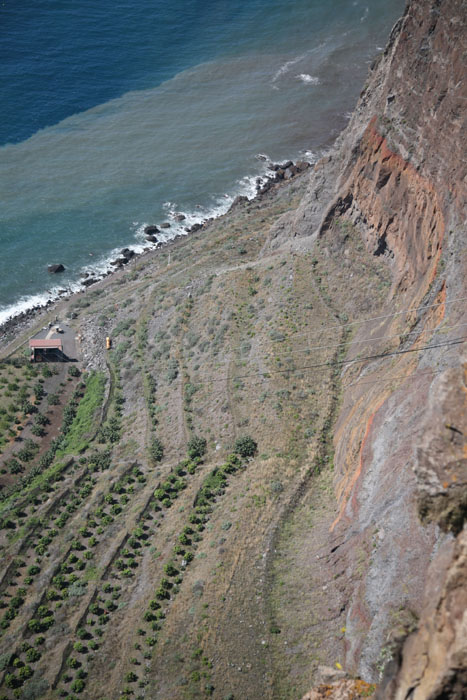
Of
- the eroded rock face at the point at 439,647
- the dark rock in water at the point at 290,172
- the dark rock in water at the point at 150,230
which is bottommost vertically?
the eroded rock face at the point at 439,647

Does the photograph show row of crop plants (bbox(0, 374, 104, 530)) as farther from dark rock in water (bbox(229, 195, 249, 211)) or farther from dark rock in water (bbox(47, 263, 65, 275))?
dark rock in water (bbox(229, 195, 249, 211))

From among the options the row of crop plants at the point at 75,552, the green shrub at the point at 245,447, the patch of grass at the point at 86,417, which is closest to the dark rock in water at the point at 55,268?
the patch of grass at the point at 86,417

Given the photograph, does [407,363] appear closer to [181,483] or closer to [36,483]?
[181,483]

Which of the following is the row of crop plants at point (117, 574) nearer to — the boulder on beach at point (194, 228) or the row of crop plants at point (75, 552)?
the row of crop plants at point (75, 552)

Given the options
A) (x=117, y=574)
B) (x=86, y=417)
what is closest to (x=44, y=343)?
(x=86, y=417)

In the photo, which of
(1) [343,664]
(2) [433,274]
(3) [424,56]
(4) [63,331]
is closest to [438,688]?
(1) [343,664]

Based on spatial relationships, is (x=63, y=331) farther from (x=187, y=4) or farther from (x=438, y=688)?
(x=187, y=4)

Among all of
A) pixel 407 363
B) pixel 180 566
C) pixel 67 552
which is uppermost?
pixel 407 363
